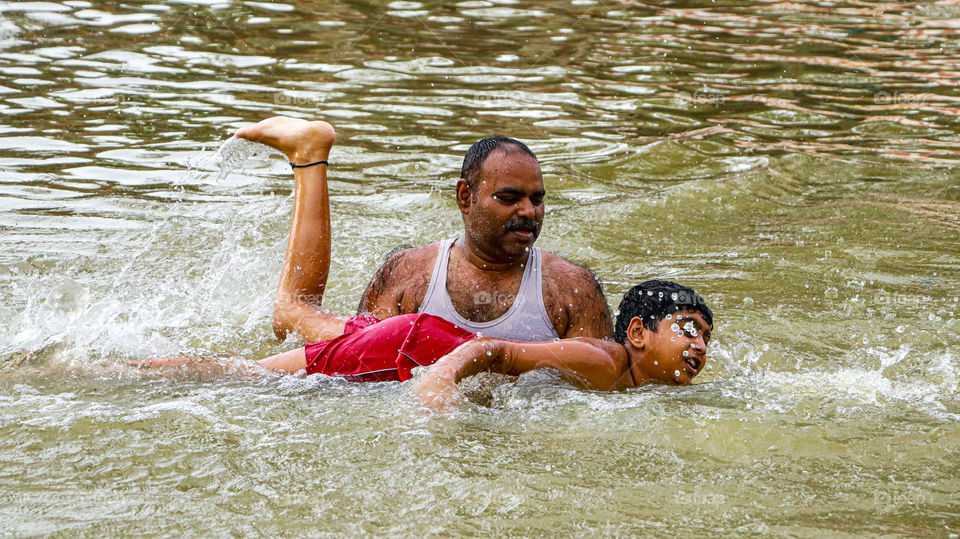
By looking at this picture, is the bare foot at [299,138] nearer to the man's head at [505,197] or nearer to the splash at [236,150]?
the splash at [236,150]

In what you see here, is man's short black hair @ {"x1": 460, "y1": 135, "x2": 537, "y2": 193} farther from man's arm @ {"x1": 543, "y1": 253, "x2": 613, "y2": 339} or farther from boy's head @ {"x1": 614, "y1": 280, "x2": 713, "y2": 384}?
boy's head @ {"x1": 614, "y1": 280, "x2": 713, "y2": 384}

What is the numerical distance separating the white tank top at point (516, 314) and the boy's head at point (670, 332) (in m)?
0.40

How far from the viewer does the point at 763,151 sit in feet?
31.8

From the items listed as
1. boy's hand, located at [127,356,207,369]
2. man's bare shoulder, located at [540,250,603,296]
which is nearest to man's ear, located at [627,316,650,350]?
man's bare shoulder, located at [540,250,603,296]

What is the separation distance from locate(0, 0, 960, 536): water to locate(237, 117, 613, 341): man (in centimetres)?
50

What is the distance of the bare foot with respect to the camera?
561 cm

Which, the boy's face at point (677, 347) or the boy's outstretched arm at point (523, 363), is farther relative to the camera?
the boy's face at point (677, 347)

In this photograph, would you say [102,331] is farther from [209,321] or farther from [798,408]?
[798,408]

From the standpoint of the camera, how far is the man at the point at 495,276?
15.1 feet

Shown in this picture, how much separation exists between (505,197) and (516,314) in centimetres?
53

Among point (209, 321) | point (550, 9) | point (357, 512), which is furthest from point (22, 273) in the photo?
point (550, 9)

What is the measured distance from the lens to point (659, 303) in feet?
15.1

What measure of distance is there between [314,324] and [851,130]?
7.20m

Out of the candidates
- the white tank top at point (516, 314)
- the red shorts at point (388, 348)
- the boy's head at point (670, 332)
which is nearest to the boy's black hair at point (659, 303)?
the boy's head at point (670, 332)
